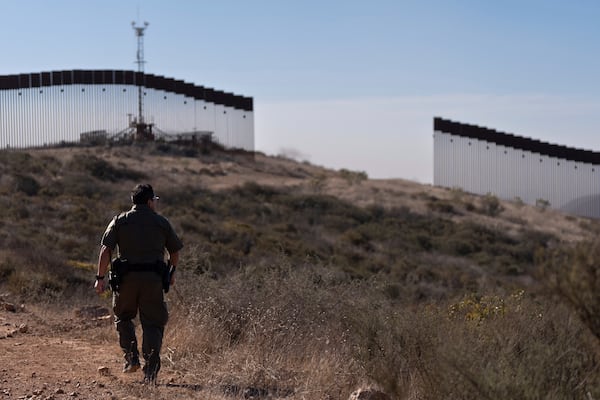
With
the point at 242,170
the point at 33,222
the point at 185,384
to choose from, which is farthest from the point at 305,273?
the point at 242,170

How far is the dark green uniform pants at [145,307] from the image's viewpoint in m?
8.87

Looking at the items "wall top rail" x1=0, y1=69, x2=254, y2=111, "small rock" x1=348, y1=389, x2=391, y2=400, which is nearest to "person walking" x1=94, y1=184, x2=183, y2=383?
"small rock" x1=348, y1=389, x2=391, y2=400

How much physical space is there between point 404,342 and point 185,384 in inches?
83.0

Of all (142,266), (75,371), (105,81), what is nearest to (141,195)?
(142,266)

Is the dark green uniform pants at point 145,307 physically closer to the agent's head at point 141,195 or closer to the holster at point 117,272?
the holster at point 117,272

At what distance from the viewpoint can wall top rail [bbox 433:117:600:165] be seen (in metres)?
47.4

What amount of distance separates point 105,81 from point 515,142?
20657mm

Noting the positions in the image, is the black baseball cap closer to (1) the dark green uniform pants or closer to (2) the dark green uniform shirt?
(2) the dark green uniform shirt

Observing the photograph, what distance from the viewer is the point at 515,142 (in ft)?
160

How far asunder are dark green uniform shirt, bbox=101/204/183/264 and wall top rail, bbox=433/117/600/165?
41.2 meters

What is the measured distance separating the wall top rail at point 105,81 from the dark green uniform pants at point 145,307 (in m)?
39.8

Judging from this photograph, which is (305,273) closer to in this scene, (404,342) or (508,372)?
(404,342)

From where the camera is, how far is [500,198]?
165ft

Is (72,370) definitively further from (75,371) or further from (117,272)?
(117,272)
